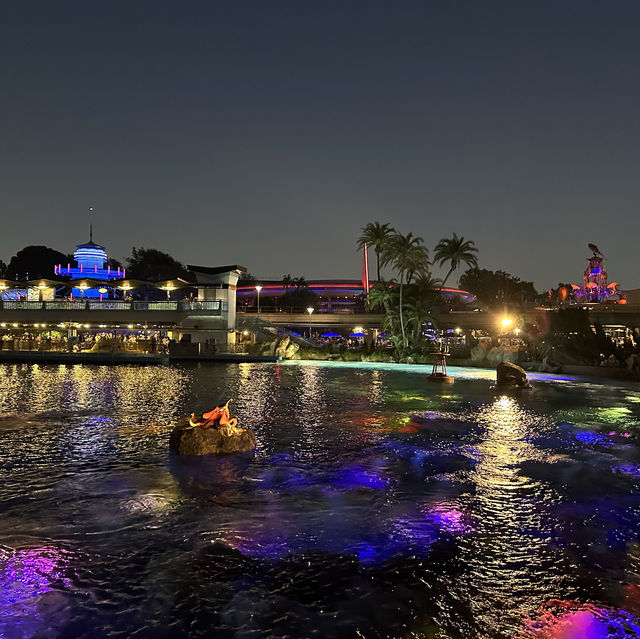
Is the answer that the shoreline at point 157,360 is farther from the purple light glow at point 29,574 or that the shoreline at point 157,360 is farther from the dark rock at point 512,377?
the purple light glow at point 29,574

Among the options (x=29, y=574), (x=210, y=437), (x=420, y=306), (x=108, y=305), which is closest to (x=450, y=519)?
(x=29, y=574)

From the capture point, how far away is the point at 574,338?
41.9m

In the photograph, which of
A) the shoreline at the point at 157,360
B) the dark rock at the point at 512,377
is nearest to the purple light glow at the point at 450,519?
the dark rock at the point at 512,377

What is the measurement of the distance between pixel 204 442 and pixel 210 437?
0.21 meters

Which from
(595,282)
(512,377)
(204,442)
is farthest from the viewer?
(595,282)

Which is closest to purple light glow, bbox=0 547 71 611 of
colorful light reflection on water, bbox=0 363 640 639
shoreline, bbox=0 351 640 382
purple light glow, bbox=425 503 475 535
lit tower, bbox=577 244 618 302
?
colorful light reflection on water, bbox=0 363 640 639

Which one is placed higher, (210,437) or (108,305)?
(108,305)

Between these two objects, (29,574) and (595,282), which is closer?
(29,574)

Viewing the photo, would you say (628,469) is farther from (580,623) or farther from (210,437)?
(210,437)

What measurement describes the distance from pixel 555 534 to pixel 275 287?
9500cm

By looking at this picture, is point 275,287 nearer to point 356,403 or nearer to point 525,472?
point 356,403

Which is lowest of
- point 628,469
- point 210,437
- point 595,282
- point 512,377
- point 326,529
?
point 628,469

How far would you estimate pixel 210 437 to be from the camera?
13.6 m

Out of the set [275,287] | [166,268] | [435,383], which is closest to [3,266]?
[166,268]
